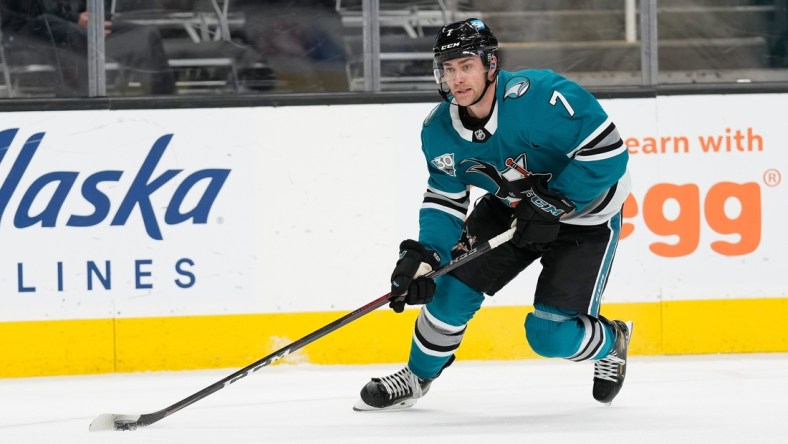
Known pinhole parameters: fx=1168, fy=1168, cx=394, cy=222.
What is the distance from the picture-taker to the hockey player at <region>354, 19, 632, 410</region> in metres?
2.83

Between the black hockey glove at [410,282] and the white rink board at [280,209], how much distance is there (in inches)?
43.6

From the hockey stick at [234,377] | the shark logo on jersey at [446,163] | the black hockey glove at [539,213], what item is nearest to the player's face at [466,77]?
the shark logo on jersey at [446,163]

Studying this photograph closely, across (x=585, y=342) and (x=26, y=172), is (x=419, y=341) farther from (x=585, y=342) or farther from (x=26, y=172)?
(x=26, y=172)

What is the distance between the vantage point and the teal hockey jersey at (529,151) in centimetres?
284

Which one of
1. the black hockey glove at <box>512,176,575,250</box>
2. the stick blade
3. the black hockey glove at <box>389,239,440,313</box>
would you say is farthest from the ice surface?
the black hockey glove at <box>512,176,575,250</box>

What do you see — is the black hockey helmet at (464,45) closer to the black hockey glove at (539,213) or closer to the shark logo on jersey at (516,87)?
the shark logo on jersey at (516,87)

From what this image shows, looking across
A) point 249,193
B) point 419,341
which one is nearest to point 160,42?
point 249,193

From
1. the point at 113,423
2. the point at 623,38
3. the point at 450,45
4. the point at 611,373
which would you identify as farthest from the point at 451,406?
the point at 623,38

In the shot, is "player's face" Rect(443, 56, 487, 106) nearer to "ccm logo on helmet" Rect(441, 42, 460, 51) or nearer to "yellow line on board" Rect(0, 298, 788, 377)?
"ccm logo on helmet" Rect(441, 42, 460, 51)

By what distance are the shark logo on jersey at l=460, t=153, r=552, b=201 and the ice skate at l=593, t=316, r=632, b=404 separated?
0.48 m

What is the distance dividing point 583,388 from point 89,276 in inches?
66.3

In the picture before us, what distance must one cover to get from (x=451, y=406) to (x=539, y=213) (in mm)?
700

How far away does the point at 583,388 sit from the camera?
11.6 ft

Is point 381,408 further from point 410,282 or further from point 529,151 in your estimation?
point 529,151
